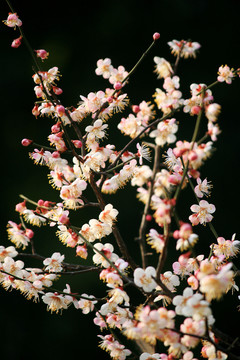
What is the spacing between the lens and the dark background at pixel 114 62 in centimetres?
204

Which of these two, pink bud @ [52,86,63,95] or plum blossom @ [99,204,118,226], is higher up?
pink bud @ [52,86,63,95]

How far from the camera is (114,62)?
2102 millimetres

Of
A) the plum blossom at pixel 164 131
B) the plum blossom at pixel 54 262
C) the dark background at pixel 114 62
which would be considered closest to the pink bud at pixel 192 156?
the plum blossom at pixel 164 131

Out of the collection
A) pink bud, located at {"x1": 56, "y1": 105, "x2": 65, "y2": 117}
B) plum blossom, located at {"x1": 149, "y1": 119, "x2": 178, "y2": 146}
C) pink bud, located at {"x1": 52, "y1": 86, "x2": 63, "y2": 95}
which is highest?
pink bud, located at {"x1": 52, "y1": 86, "x2": 63, "y2": 95}

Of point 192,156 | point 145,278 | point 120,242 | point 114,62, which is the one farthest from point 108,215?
point 114,62

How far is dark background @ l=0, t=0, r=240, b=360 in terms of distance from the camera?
6.69ft

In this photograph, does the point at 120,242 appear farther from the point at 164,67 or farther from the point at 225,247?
the point at 164,67

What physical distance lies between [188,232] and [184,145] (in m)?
0.16

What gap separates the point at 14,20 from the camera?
1056mm

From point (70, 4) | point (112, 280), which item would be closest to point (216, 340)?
point (112, 280)

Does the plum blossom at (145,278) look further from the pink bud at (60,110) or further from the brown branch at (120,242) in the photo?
the pink bud at (60,110)

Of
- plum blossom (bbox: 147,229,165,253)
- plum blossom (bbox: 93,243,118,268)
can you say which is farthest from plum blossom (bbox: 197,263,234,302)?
plum blossom (bbox: 93,243,118,268)

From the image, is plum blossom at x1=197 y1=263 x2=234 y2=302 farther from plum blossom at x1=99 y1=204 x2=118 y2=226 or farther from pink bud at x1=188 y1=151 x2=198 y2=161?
plum blossom at x1=99 y1=204 x2=118 y2=226

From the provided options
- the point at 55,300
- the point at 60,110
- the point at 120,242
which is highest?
the point at 60,110
